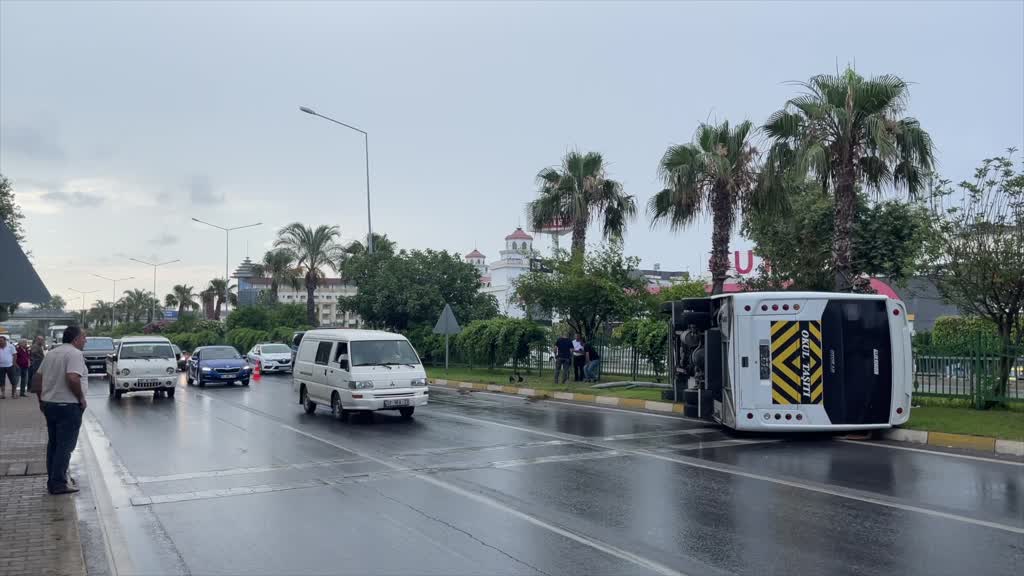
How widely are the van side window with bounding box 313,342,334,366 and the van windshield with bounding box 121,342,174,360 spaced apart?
7.76 meters

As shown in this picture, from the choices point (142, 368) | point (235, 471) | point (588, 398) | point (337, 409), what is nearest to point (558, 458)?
point (235, 471)

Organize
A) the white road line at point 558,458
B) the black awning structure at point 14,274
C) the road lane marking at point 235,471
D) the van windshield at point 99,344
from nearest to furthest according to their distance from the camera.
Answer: the black awning structure at point 14,274, the road lane marking at point 235,471, the white road line at point 558,458, the van windshield at point 99,344

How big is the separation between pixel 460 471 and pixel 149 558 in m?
4.46

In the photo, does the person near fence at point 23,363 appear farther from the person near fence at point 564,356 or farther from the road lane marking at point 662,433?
the road lane marking at point 662,433

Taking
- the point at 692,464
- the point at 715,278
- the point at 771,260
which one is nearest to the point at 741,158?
the point at 715,278

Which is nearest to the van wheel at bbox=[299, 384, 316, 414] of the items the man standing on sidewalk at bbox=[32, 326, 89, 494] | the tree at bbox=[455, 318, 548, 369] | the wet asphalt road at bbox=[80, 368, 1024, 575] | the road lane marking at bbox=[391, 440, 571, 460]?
the wet asphalt road at bbox=[80, 368, 1024, 575]

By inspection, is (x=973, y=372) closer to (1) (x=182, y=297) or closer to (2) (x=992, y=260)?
(2) (x=992, y=260)

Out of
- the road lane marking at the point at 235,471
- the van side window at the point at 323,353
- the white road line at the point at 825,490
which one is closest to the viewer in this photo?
the white road line at the point at 825,490

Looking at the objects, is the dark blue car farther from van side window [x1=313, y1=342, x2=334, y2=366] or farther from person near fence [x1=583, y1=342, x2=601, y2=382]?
person near fence [x1=583, y1=342, x2=601, y2=382]

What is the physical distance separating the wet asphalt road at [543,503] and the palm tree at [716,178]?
9050 mm

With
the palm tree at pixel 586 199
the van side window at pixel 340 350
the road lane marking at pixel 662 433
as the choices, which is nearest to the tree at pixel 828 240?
the palm tree at pixel 586 199

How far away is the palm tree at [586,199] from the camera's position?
29.2m

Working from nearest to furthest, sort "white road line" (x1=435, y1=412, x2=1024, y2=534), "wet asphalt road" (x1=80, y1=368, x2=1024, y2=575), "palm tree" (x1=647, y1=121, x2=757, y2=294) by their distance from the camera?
"wet asphalt road" (x1=80, y1=368, x2=1024, y2=575) < "white road line" (x1=435, y1=412, x2=1024, y2=534) < "palm tree" (x1=647, y1=121, x2=757, y2=294)

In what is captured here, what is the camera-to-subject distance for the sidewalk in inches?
242
